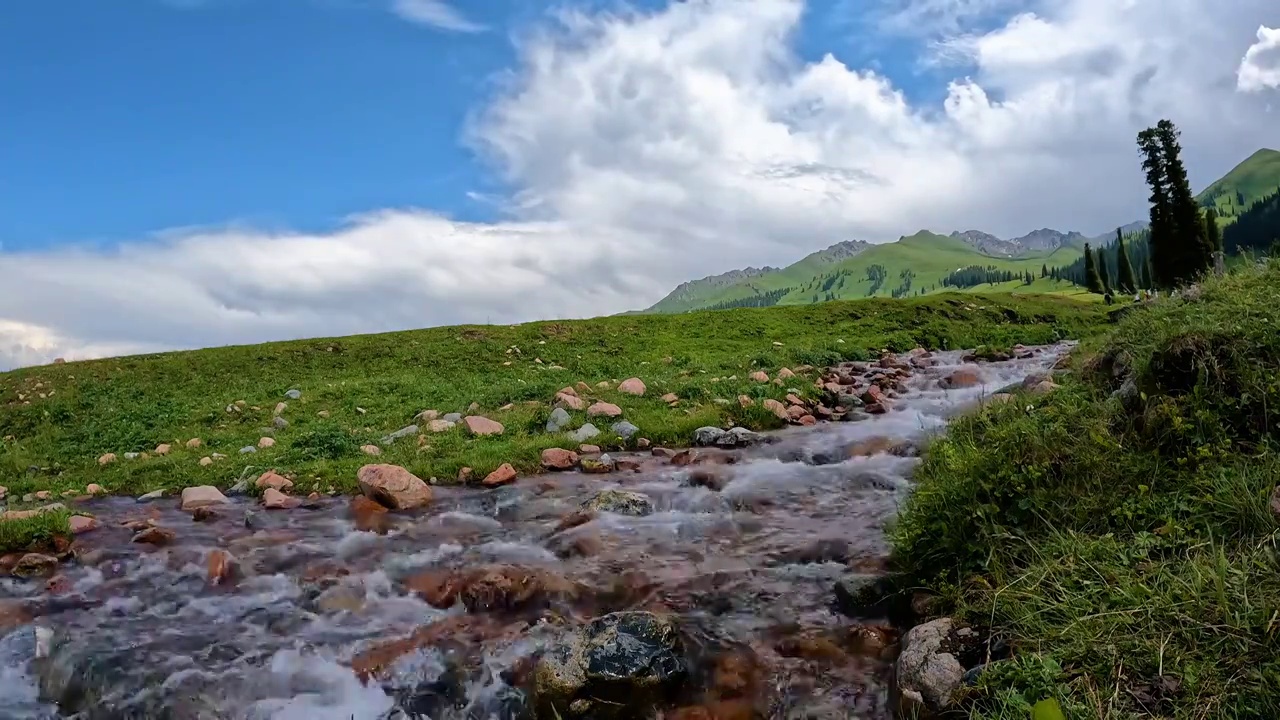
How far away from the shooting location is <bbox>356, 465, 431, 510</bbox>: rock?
1120 cm

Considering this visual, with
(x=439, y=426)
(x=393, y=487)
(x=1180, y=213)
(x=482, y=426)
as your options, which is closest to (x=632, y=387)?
(x=482, y=426)

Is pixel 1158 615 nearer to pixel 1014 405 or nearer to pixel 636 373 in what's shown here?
pixel 1014 405

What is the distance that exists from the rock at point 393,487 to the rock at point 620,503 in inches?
115

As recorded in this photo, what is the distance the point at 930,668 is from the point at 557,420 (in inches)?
459

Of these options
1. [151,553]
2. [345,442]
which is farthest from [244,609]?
[345,442]

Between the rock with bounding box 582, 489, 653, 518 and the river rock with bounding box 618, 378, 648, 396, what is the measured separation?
7.76 metres

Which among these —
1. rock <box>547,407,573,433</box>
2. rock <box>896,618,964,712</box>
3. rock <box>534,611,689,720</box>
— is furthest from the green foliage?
rock <box>896,618,964,712</box>

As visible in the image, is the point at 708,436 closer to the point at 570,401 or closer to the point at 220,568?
the point at 570,401

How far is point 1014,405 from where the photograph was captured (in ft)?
29.2

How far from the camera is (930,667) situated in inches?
197

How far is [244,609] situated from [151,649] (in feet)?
3.19

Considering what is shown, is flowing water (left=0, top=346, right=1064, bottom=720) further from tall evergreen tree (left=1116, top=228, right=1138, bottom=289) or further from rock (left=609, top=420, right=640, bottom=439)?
tall evergreen tree (left=1116, top=228, right=1138, bottom=289)

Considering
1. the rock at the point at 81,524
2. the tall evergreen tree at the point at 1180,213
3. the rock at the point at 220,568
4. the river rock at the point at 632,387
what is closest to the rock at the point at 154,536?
the rock at the point at 81,524

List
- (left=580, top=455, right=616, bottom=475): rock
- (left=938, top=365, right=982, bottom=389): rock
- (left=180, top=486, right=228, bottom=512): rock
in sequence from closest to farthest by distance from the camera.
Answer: (left=180, top=486, right=228, bottom=512): rock < (left=580, top=455, right=616, bottom=475): rock < (left=938, top=365, right=982, bottom=389): rock
